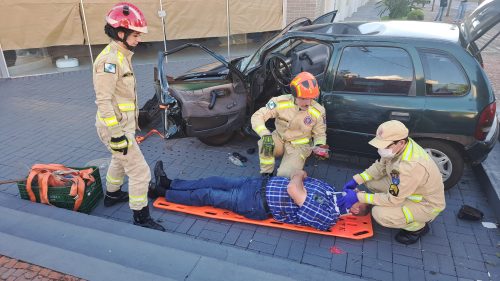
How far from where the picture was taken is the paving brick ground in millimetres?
3428

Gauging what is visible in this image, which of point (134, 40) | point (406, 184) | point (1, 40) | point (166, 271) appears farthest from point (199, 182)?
point (1, 40)

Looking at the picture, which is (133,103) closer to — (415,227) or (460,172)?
(415,227)

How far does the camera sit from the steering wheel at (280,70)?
4824mm

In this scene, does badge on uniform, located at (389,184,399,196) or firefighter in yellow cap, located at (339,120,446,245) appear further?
badge on uniform, located at (389,184,399,196)

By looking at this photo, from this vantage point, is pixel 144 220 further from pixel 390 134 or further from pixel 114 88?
pixel 390 134

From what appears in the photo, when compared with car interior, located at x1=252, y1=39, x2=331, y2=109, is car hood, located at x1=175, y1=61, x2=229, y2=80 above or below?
below

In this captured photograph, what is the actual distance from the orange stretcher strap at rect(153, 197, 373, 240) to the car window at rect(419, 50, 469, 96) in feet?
5.35

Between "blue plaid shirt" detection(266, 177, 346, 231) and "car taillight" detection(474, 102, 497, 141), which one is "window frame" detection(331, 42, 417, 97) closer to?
"car taillight" detection(474, 102, 497, 141)

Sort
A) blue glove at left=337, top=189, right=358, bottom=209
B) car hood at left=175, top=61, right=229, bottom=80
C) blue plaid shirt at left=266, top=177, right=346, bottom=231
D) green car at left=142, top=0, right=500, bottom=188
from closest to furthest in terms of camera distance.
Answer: blue plaid shirt at left=266, top=177, right=346, bottom=231, blue glove at left=337, top=189, right=358, bottom=209, green car at left=142, top=0, right=500, bottom=188, car hood at left=175, top=61, right=229, bottom=80

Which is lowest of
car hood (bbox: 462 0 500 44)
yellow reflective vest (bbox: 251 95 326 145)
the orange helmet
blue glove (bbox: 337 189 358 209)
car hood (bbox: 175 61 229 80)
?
blue glove (bbox: 337 189 358 209)

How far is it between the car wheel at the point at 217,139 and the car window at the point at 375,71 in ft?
6.33

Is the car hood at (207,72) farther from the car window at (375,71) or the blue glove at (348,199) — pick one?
the blue glove at (348,199)

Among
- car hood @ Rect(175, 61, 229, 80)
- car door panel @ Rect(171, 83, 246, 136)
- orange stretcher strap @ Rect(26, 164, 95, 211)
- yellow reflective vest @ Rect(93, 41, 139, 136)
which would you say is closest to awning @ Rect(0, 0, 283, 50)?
car hood @ Rect(175, 61, 229, 80)

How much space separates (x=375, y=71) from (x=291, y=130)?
3.91 ft
